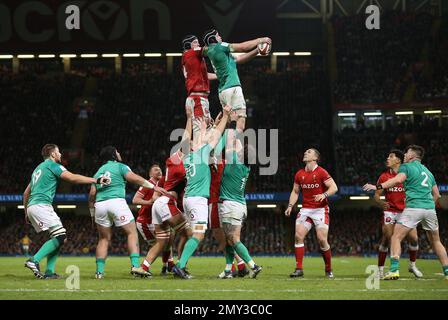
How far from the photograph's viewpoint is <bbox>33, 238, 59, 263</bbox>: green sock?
1478 cm

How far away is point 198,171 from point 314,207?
357 centimetres

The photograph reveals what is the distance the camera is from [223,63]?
15336 mm

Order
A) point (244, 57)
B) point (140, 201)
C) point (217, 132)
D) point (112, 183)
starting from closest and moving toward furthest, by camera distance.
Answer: point (217, 132) < point (112, 183) < point (244, 57) < point (140, 201)

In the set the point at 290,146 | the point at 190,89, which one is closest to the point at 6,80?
the point at 290,146

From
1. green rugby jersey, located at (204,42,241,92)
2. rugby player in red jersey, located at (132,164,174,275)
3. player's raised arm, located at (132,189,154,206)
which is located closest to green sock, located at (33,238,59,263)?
player's raised arm, located at (132,189,154,206)

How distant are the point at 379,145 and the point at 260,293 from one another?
35.9 meters

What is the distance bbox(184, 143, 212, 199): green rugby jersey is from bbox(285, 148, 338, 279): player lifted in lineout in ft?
9.00

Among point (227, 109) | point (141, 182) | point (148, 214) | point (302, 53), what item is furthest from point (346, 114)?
point (141, 182)

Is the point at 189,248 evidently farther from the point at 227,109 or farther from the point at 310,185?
the point at 310,185

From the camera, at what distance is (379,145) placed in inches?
1800

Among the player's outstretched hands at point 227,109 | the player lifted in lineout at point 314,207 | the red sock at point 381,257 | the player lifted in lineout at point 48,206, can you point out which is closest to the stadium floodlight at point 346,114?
the red sock at point 381,257

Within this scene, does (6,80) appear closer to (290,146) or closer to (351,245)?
(290,146)

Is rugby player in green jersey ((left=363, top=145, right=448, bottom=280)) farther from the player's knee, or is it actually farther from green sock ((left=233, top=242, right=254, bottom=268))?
the player's knee

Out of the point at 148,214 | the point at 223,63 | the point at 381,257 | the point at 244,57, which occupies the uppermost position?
the point at 244,57
